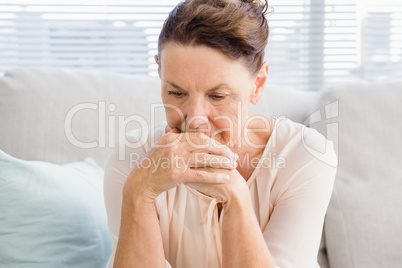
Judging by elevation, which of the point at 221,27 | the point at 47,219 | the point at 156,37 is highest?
the point at 156,37

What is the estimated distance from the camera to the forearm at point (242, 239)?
1306 mm

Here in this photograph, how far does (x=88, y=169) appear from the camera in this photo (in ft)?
6.18

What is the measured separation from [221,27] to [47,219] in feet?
2.86

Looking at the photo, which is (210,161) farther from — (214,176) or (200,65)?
(200,65)

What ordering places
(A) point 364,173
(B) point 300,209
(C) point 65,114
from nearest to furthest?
(B) point 300,209 → (A) point 364,173 → (C) point 65,114

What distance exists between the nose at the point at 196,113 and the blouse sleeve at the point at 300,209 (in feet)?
1.12

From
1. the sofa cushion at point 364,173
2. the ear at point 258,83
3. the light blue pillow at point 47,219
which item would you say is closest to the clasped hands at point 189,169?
the ear at point 258,83

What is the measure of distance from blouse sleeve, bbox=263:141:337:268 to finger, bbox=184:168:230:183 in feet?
0.79

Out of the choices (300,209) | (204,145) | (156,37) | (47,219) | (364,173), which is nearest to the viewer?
(204,145)

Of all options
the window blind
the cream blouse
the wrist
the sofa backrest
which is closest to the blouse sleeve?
the cream blouse

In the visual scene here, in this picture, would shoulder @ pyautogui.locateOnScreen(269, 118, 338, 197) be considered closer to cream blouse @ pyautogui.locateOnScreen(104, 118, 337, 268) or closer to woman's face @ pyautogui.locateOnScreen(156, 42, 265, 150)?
cream blouse @ pyautogui.locateOnScreen(104, 118, 337, 268)

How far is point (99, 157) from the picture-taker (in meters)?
1.99

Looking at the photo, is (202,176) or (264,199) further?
(264,199)

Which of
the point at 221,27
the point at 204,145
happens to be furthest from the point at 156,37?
the point at 204,145
